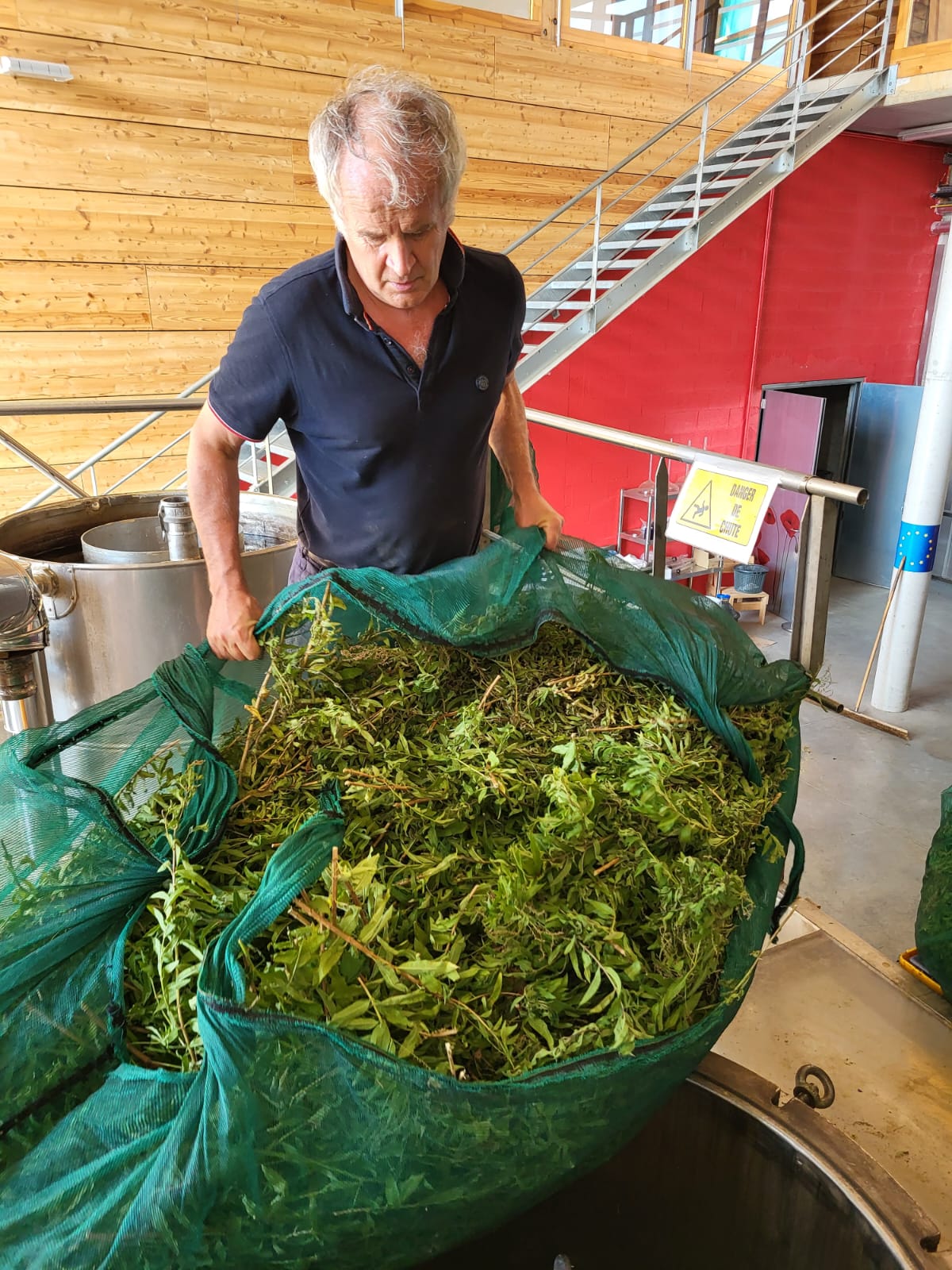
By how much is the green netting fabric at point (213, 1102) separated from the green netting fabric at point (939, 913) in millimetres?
1751

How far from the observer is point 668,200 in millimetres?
7195

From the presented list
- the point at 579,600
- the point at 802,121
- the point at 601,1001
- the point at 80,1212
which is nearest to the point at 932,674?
the point at 802,121

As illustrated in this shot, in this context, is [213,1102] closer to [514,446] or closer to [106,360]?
[514,446]

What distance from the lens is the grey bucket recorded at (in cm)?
772

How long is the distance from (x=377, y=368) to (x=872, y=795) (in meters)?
4.36

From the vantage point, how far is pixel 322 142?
60.2 inches

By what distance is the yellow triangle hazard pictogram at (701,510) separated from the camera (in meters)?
2.34

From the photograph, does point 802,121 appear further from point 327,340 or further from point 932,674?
point 327,340

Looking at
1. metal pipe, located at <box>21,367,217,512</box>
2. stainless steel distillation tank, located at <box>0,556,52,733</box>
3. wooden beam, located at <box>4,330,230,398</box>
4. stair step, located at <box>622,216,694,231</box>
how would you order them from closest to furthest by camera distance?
stainless steel distillation tank, located at <box>0,556,52,733</box> → metal pipe, located at <box>21,367,217,512</box> → wooden beam, located at <box>4,330,230,398</box> → stair step, located at <box>622,216,694,231</box>

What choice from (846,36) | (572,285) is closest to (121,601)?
(572,285)

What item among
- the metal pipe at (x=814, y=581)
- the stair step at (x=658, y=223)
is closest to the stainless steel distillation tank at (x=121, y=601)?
the metal pipe at (x=814, y=581)

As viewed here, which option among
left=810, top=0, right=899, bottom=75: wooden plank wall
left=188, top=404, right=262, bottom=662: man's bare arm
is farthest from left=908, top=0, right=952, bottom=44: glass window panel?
left=188, top=404, right=262, bottom=662: man's bare arm

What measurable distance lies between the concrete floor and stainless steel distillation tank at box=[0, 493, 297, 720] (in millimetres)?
2499

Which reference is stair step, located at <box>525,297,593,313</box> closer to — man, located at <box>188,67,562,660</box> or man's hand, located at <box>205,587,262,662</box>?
man, located at <box>188,67,562,660</box>
